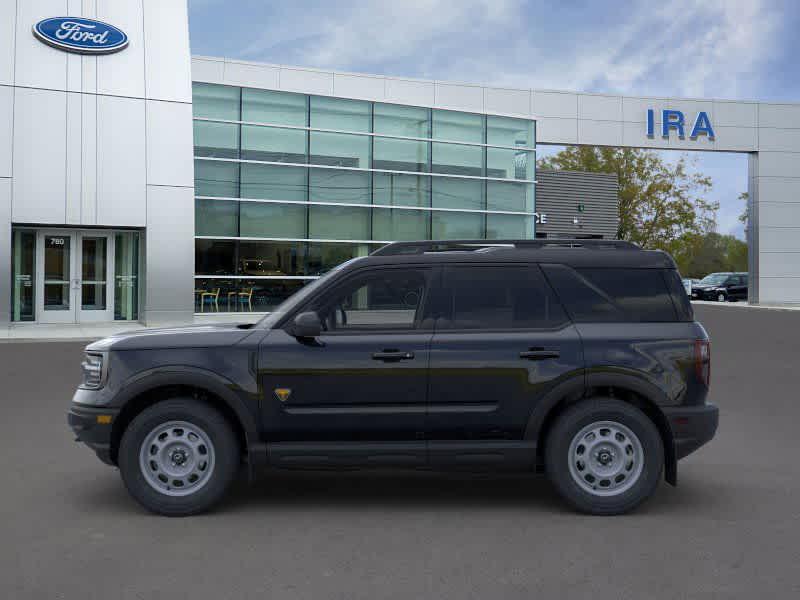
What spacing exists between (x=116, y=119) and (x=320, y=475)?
20.7 metres

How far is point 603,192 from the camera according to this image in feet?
160

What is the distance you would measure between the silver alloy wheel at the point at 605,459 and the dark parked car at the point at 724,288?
51618 mm

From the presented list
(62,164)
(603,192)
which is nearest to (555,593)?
(62,164)

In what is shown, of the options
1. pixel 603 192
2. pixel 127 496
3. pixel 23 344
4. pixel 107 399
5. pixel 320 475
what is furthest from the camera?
pixel 603 192

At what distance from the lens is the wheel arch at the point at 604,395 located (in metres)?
6.09

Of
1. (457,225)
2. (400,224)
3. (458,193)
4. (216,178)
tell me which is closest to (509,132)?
(458,193)

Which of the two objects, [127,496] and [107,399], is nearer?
[107,399]

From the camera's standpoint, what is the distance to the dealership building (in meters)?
25.3

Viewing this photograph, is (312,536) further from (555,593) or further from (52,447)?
(52,447)

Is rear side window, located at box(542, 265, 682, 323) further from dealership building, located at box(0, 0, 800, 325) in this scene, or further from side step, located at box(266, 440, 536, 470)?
dealership building, located at box(0, 0, 800, 325)

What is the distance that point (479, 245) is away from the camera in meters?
6.68

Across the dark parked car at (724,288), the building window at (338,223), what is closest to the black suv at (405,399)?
the building window at (338,223)

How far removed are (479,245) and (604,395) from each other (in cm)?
137

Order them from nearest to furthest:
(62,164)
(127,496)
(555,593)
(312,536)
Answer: (555,593), (312,536), (127,496), (62,164)
